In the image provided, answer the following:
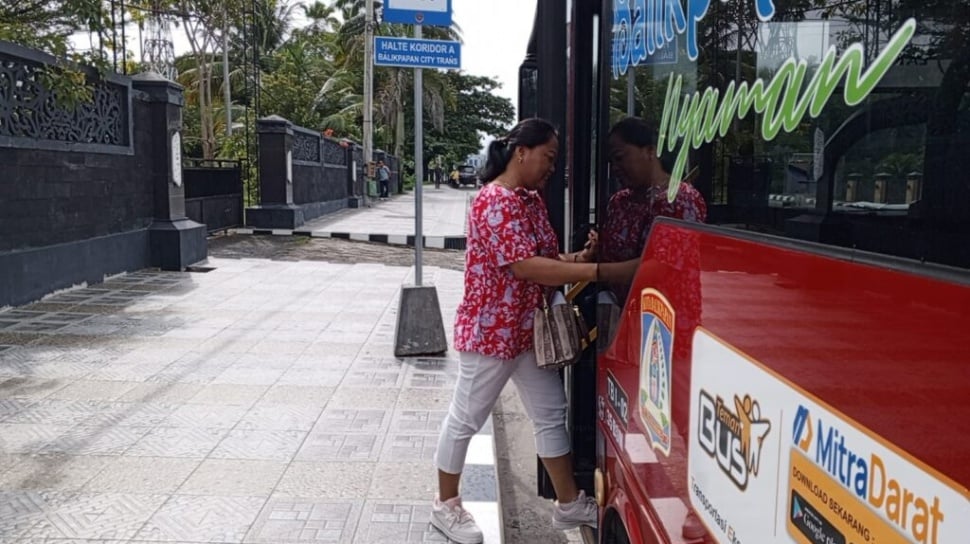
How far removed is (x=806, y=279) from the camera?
1.27 m

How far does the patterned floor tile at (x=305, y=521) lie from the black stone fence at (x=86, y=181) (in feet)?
18.3

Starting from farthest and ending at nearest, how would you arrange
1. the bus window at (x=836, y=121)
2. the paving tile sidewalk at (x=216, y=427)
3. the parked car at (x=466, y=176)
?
the parked car at (x=466, y=176) < the paving tile sidewalk at (x=216, y=427) < the bus window at (x=836, y=121)

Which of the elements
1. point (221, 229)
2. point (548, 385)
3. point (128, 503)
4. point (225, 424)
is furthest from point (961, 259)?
point (221, 229)

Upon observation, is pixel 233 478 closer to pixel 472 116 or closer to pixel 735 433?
pixel 735 433

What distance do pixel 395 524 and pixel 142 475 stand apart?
1.40 metres

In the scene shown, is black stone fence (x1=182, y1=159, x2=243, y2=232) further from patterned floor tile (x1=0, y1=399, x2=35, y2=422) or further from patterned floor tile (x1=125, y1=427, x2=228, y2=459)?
patterned floor tile (x1=125, y1=427, x2=228, y2=459)

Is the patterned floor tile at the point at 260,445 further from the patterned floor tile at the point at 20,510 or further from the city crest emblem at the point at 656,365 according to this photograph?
the city crest emblem at the point at 656,365

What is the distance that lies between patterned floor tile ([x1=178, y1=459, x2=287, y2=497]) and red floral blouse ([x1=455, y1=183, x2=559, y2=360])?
147 cm

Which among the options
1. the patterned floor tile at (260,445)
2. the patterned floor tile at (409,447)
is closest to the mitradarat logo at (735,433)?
the patterned floor tile at (409,447)

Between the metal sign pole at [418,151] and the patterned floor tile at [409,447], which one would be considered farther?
the metal sign pole at [418,151]

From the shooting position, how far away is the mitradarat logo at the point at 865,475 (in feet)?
3.19

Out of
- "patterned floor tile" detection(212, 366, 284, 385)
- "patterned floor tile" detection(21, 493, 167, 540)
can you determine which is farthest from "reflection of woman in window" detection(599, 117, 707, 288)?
"patterned floor tile" detection(212, 366, 284, 385)

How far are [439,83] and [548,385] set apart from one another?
4204 cm

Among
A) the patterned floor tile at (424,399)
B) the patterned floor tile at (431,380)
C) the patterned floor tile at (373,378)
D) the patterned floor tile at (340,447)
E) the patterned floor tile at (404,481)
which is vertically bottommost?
the patterned floor tile at (404,481)
